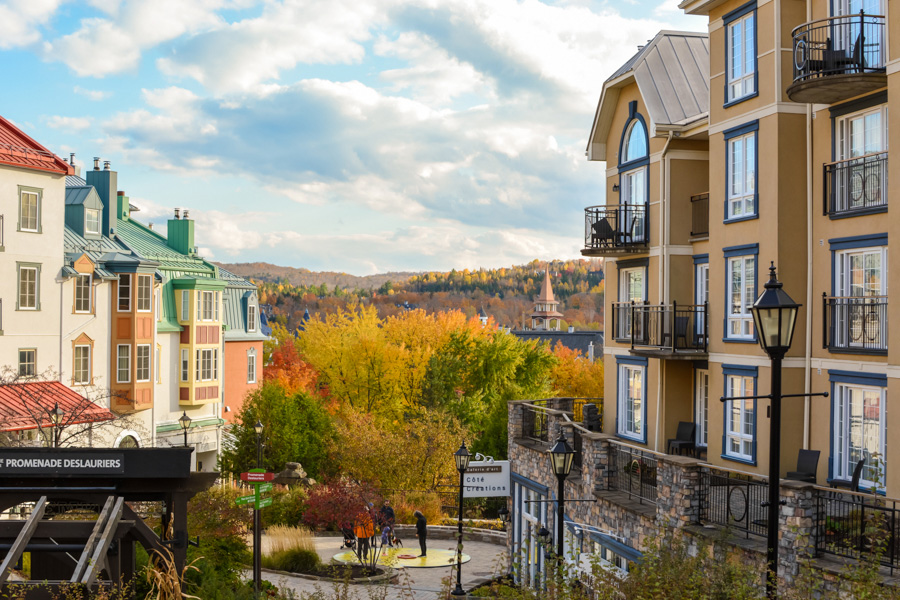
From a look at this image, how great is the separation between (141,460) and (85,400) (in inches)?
1035

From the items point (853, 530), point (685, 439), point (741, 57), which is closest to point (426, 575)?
point (685, 439)

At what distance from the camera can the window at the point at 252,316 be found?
53.5m

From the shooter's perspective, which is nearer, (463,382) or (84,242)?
(84,242)

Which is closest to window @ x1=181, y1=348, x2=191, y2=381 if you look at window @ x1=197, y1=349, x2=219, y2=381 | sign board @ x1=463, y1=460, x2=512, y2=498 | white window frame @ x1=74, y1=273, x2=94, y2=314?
window @ x1=197, y1=349, x2=219, y2=381

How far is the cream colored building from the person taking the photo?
17219 mm

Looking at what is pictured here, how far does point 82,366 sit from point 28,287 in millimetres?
4304

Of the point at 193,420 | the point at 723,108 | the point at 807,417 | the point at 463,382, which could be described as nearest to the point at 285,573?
the point at 807,417

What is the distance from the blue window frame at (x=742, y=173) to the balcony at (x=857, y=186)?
1.72m

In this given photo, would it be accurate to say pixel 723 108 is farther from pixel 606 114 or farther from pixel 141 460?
pixel 141 460

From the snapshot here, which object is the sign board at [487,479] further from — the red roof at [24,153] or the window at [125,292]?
the red roof at [24,153]

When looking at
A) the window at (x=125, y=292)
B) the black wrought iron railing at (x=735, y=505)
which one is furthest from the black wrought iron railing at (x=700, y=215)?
the window at (x=125, y=292)

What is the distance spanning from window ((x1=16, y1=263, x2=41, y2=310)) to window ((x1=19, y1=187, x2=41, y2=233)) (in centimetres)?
159

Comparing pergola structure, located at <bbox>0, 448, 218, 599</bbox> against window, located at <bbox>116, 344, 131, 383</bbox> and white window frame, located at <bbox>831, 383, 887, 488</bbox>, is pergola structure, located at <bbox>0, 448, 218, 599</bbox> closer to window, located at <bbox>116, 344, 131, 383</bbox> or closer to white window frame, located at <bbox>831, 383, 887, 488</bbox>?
white window frame, located at <bbox>831, 383, 887, 488</bbox>

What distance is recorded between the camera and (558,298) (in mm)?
184750
